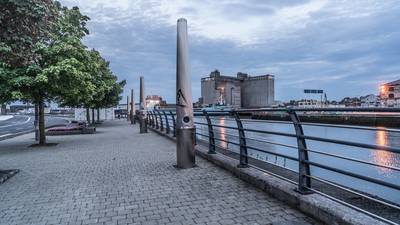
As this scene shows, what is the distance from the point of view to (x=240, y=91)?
122250mm

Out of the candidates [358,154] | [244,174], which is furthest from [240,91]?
[244,174]

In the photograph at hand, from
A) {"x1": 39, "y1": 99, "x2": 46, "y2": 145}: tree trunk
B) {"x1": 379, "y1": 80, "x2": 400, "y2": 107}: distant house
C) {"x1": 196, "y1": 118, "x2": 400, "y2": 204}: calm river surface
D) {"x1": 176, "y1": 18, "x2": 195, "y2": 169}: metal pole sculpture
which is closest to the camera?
{"x1": 196, "y1": 118, "x2": 400, "y2": 204}: calm river surface

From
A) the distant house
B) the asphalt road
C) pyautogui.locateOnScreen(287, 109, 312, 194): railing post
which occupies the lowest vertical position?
the asphalt road

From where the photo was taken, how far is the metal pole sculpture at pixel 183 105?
345 inches

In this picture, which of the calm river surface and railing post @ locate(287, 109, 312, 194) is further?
the calm river surface

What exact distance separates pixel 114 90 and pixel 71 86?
26369 mm

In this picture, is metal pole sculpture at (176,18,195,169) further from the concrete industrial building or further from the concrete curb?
the concrete industrial building

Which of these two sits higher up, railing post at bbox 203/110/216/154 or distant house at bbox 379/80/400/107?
distant house at bbox 379/80/400/107

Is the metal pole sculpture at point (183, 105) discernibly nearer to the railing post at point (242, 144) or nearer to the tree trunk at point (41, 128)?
the railing post at point (242, 144)

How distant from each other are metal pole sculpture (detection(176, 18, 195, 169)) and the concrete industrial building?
95.7 meters

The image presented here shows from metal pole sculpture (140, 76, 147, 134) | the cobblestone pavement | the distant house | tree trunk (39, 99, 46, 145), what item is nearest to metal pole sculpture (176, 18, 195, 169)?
the cobblestone pavement

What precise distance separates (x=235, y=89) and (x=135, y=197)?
111 m

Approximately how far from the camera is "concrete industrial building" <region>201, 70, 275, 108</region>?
110312 millimetres

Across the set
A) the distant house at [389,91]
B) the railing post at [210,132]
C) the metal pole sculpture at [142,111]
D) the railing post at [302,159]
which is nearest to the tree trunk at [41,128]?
the metal pole sculpture at [142,111]
